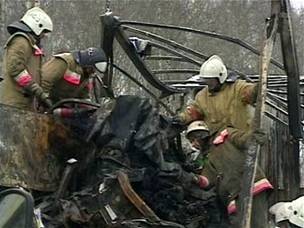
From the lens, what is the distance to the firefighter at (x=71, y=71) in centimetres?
814

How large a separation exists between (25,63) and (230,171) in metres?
2.20

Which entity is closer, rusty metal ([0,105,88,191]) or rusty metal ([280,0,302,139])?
rusty metal ([0,105,88,191])

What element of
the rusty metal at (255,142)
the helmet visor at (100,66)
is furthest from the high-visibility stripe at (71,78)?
the rusty metal at (255,142)

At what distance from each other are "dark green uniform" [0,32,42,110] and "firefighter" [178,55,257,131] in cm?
149

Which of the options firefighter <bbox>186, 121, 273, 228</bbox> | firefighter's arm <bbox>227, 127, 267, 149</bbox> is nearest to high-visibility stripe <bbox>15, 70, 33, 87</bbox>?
firefighter <bbox>186, 121, 273, 228</bbox>

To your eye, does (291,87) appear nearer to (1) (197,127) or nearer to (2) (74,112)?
(1) (197,127)

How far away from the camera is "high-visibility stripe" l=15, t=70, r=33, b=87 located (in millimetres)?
8000

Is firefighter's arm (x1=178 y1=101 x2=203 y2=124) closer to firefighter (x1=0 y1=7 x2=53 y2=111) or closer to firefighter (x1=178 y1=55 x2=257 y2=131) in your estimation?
firefighter (x1=178 y1=55 x2=257 y2=131)

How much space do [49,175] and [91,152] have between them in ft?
1.39

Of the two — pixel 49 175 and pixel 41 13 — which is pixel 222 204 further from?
pixel 41 13

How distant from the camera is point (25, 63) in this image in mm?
8117

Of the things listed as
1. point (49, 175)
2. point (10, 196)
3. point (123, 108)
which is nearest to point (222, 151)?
point (123, 108)

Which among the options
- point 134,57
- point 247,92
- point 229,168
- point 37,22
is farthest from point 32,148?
point 134,57

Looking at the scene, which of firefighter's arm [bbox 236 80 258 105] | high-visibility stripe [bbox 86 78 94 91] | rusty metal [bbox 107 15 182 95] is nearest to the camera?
firefighter's arm [bbox 236 80 258 105]
